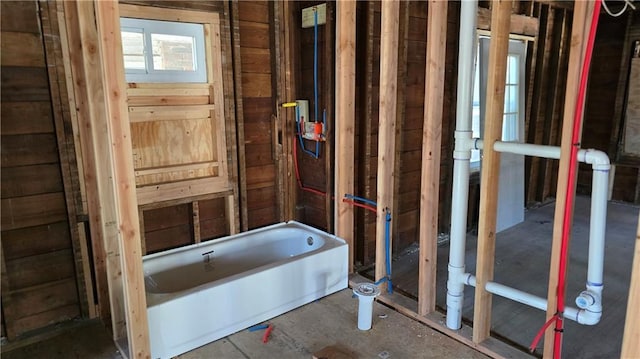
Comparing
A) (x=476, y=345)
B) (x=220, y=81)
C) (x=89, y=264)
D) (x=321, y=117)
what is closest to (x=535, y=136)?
(x=321, y=117)

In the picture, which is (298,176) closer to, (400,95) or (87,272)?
(400,95)

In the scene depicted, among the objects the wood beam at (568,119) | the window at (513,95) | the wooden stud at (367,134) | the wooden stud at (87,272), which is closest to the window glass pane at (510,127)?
the window at (513,95)

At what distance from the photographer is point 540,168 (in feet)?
17.1

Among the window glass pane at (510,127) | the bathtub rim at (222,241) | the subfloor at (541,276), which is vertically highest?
the window glass pane at (510,127)

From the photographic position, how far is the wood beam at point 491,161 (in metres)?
2.06

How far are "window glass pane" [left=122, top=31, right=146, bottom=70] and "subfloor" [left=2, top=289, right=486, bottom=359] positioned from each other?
1.59 metres

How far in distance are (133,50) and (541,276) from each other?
3.26m

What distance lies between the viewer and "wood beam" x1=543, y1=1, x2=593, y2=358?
175 centimetres

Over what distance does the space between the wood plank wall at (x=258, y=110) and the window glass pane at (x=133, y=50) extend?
69 cm

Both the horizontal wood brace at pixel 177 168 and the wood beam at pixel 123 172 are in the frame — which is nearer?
the wood beam at pixel 123 172

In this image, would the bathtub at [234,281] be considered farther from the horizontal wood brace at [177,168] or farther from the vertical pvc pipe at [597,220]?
the vertical pvc pipe at [597,220]

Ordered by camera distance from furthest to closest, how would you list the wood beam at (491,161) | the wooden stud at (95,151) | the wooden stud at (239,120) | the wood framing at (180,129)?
the wooden stud at (239,120), the wood framing at (180,129), the wooden stud at (95,151), the wood beam at (491,161)

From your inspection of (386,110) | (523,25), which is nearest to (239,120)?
(386,110)

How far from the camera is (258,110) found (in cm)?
326
